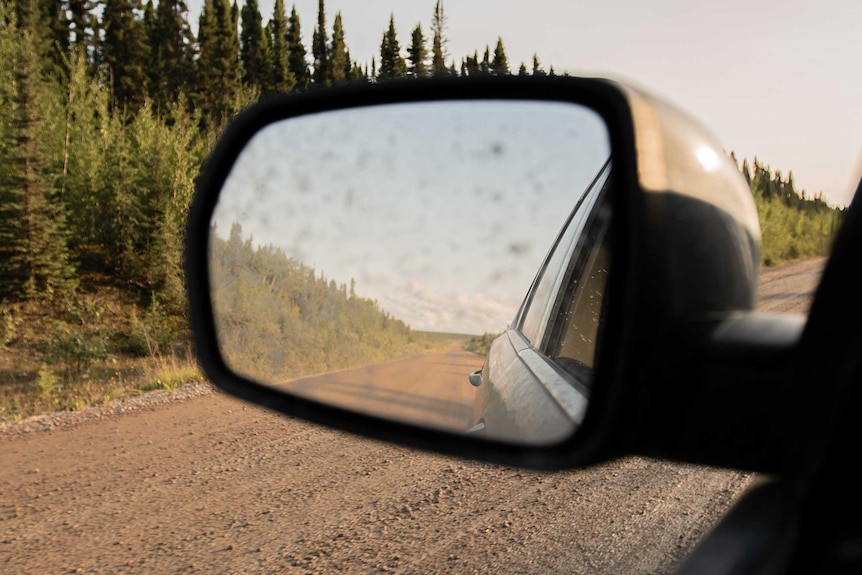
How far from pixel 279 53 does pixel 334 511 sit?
233 ft

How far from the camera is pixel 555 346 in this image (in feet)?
6.46

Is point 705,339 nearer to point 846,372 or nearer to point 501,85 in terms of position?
point 846,372

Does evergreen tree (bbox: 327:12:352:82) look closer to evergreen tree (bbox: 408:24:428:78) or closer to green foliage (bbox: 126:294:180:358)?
evergreen tree (bbox: 408:24:428:78)

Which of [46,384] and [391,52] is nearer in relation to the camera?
[46,384]

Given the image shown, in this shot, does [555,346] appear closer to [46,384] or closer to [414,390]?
[414,390]

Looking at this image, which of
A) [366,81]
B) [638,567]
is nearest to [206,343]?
[366,81]

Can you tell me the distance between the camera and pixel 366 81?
1.63m

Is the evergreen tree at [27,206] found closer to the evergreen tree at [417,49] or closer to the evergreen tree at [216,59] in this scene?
the evergreen tree at [216,59]

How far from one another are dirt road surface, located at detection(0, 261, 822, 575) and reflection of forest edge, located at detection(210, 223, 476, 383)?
1.25 m

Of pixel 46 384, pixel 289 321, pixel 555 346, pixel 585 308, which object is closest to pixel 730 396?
pixel 585 308

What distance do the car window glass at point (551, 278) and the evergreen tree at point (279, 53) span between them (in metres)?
65.8

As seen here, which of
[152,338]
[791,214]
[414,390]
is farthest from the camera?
[152,338]

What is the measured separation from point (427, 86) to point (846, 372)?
103cm

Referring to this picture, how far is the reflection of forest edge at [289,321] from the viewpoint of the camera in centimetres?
175
